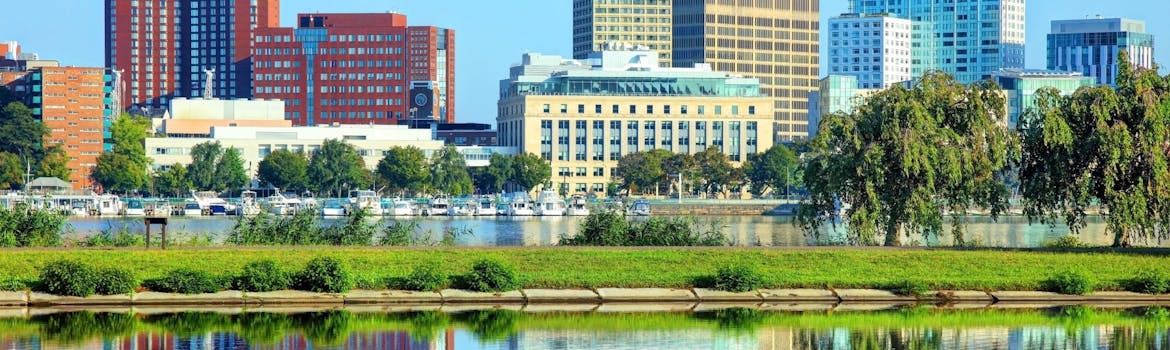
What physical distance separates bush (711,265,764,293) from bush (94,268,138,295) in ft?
53.5

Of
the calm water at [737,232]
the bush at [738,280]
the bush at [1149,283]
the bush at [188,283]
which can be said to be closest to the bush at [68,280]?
the bush at [188,283]

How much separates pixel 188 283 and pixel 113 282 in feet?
6.55

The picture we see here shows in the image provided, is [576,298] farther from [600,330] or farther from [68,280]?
[68,280]

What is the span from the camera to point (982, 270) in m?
60.6

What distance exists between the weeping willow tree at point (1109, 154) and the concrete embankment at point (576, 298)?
803 cm

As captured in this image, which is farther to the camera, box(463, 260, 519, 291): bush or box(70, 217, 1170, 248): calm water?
box(70, 217, 1170, 248): calm water

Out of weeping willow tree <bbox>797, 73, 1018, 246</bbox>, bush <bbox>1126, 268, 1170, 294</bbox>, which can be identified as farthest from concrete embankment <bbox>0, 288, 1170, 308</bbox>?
weeping willow tree <bbox>797, 73, 1018, 246</bbox>

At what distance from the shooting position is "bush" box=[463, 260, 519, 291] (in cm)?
5722

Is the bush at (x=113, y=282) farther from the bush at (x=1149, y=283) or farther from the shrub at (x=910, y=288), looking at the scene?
the bush at (x=1149, y=283)

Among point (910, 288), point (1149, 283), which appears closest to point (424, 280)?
point (910, 288)

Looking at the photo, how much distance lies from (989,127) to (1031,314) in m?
17.7

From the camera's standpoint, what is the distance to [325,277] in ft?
185

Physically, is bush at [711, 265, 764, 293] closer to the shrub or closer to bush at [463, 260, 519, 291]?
the shrub

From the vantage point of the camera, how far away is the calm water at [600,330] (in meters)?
46.4
